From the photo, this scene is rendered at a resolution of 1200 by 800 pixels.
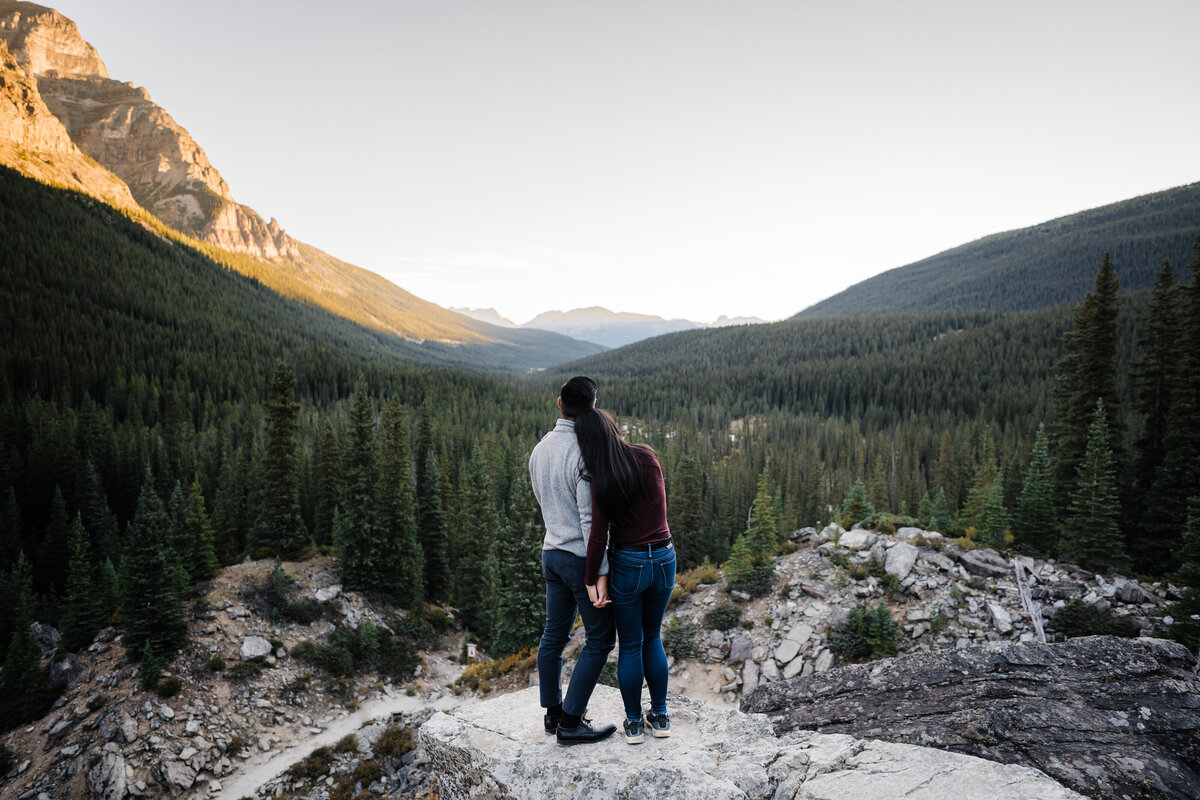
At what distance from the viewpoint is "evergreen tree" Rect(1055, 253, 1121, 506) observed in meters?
21.1

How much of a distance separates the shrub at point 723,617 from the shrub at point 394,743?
10.9 metres

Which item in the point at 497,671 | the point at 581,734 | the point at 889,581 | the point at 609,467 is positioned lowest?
the point at 497,671

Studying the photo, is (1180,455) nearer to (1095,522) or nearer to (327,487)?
(1095,522)

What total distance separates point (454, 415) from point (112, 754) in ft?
257

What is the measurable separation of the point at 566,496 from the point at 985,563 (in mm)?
17371

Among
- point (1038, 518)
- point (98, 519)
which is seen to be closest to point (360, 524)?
point (1038, 518)

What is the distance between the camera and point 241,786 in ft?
51.1

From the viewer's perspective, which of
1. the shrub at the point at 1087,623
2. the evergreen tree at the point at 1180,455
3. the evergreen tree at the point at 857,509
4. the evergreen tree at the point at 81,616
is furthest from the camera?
the evergreen tree at the point at 857,509

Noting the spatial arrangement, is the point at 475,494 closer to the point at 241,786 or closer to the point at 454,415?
the point at 241,786

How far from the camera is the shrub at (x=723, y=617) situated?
17.3 meters

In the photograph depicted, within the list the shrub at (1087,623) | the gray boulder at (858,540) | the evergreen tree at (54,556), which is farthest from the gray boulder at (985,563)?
the evergreen tree at (54,556)

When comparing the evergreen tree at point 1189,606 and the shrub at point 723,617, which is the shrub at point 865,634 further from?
the evergreen tree at point 1189,606

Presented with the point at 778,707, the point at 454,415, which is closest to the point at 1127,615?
the point at 778,707

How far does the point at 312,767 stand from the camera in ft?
52.5
